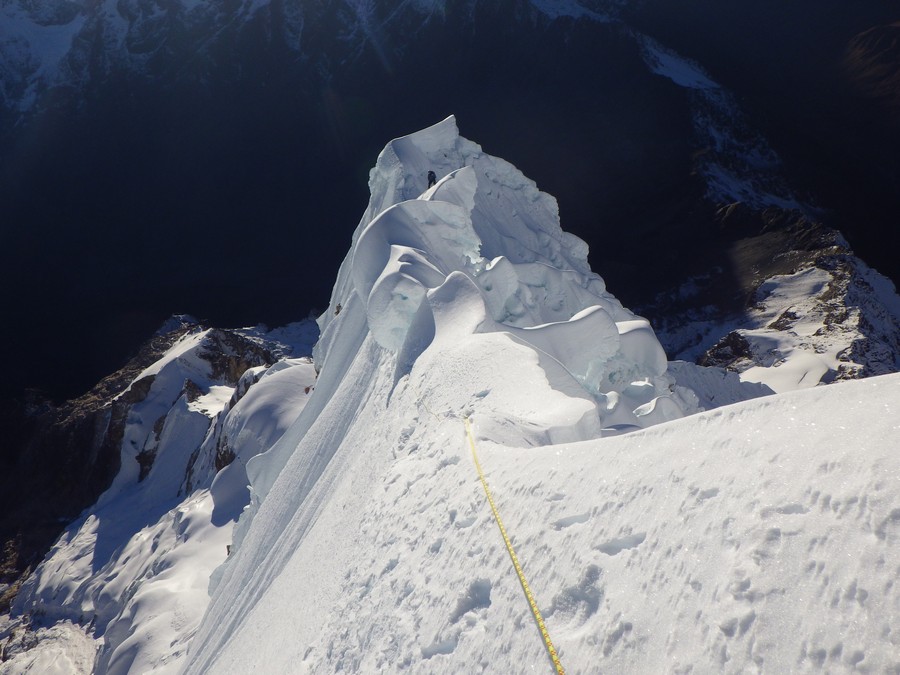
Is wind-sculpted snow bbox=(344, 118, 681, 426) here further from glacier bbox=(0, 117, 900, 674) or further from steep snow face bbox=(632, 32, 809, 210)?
steep snow face bbox=(632, 32, 809, 210)

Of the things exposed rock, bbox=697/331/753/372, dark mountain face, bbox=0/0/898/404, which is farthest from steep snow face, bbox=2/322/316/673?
dark mountain face, bbox=0/0/898/404

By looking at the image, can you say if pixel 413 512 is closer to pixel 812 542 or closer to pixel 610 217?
pixel 812 542

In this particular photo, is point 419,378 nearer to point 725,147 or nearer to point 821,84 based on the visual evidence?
point 725,147

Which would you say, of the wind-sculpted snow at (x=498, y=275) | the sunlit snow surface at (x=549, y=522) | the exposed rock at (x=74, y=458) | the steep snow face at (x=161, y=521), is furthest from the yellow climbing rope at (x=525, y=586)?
the exposed rock at (x=74, y=458)

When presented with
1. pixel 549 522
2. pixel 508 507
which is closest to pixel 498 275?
pixel 508 507

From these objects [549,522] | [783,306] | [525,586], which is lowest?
[783,306]

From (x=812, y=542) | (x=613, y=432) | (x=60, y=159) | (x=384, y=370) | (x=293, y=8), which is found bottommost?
(x=613, y=432)

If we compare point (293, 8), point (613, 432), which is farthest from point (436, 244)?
point (293, 8)
